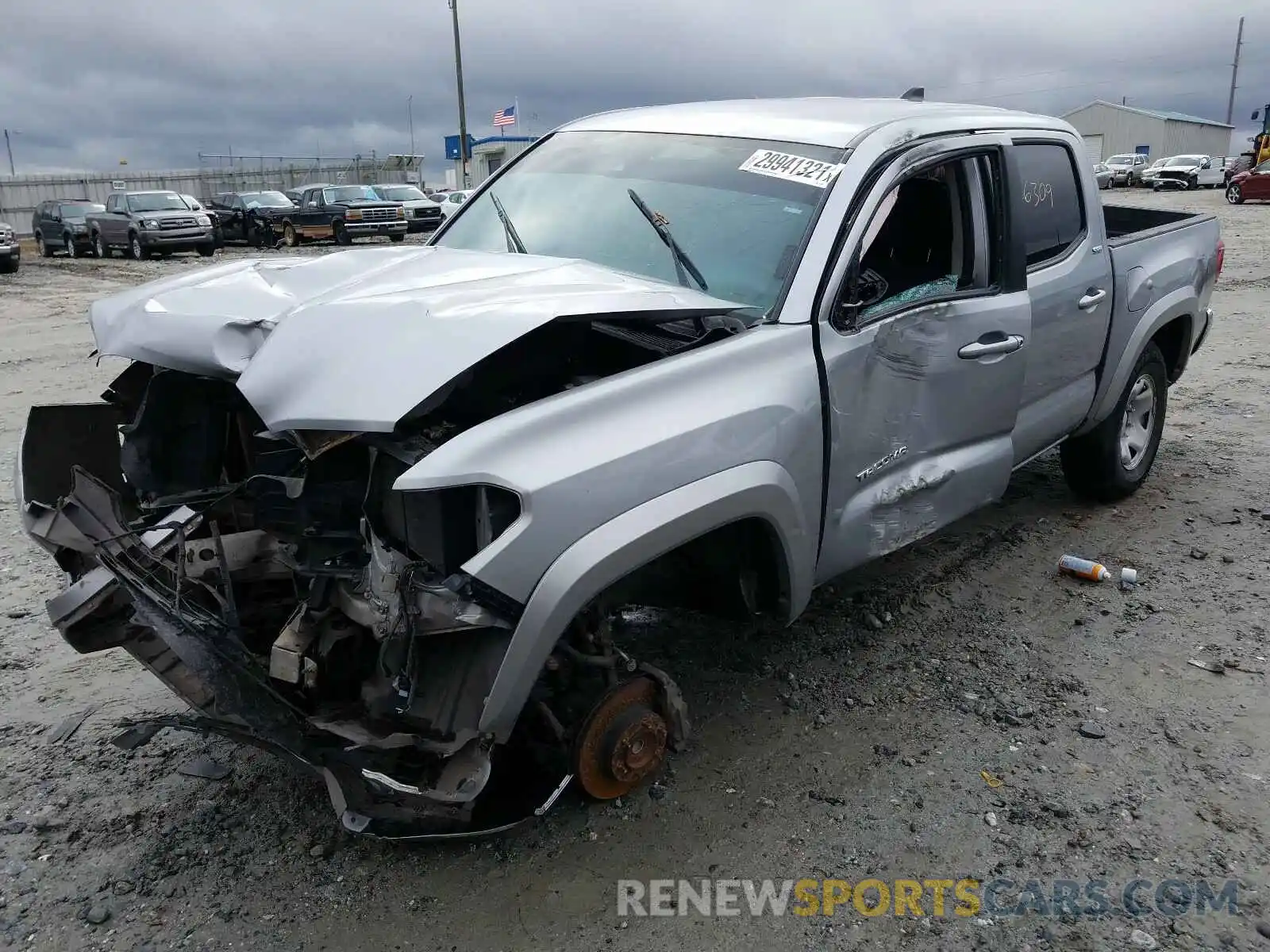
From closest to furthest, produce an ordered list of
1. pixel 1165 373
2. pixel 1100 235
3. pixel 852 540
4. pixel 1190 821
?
pixel 1190 821, pixel 852 540, pixel 1100 235, pixel 1165 373

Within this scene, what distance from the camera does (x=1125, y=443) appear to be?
5.12 meters

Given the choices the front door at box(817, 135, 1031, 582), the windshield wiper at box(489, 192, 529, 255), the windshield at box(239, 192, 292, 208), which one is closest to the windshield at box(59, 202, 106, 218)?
the windshield at box(239, 192, 292, 208)

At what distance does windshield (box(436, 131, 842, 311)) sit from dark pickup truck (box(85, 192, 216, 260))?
20924mm

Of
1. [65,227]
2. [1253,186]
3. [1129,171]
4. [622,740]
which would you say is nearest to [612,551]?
[622,740]

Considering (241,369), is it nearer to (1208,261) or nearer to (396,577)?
(396,577)

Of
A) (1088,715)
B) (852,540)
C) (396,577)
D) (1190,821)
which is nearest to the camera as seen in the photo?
(396,577)

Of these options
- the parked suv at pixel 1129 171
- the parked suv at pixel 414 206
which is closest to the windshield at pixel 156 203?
the parked suv at pixel 414 206

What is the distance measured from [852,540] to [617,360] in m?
0.97

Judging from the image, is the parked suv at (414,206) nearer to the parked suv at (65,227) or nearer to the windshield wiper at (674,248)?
the parked suv at (65,227)

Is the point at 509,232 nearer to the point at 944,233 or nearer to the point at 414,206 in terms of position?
the point at 944,233

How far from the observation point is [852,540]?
3129 millimetres

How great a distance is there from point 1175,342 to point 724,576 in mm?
3679

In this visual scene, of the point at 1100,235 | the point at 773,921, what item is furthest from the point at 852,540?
the point at 1100,235

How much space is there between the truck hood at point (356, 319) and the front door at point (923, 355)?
1.65ft
